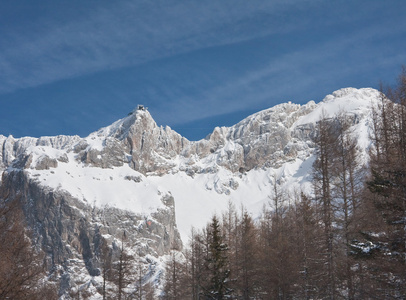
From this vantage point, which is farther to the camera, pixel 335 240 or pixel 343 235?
pixel 335 240

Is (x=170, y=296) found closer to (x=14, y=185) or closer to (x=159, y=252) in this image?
(x=159, y=252)

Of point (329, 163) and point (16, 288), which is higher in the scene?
point (329, 163)

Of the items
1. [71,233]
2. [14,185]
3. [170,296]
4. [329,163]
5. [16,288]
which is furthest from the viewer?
[14,185]

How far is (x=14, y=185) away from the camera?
632 feet

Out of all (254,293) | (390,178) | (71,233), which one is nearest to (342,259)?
(390,178)

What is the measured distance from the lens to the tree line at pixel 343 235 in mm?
17453

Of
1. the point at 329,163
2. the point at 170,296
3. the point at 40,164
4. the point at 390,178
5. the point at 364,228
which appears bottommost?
the point at 170,296

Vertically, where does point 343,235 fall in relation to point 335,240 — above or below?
above

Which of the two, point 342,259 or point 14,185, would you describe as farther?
point 14,185

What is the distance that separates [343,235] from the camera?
23500 millimetres

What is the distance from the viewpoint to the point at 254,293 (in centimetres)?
3688

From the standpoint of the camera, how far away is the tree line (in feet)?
57.3

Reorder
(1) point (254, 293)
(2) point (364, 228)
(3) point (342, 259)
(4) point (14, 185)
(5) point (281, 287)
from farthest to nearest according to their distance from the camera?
(4) point (14, 185) → (1) point (254, 293) → (5) point (281, 287) → (3) point (342, 259) → (2) point (364, 228)

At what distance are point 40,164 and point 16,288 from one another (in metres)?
192
